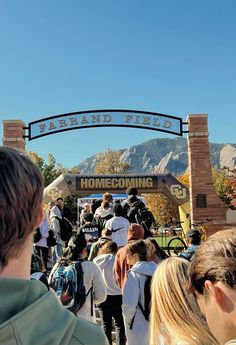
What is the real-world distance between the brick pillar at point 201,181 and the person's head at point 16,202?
13.0m

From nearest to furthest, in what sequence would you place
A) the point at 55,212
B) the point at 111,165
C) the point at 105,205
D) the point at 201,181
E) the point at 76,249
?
the point at 76,249 → the point at 105,205 → the point at 55,212 → the point at 201,181 → the point at 111,165

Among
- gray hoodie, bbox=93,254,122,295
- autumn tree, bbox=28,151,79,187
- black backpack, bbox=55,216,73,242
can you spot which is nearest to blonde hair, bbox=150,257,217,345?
gray hoodie, bbox=93,254,122,295

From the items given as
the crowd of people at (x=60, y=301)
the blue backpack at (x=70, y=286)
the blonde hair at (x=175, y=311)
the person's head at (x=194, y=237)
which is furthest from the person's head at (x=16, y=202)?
the person's head at (x=194, y=237)

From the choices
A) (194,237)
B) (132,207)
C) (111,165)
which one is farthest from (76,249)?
(111,165)

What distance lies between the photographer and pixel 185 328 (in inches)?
81.4

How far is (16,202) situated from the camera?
3.83 feet

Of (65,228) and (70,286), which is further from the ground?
(65,228)

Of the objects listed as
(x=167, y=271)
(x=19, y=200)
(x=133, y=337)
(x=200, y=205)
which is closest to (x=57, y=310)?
(x=19, y=200)

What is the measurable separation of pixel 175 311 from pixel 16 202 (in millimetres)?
1359

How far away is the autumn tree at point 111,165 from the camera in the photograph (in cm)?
6918

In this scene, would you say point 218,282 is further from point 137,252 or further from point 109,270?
point 109,270

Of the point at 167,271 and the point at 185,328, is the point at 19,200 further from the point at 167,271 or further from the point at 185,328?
the point at 167,271

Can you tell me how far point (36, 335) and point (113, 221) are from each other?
6940 millimetres

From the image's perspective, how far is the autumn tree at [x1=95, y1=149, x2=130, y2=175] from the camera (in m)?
69.2
